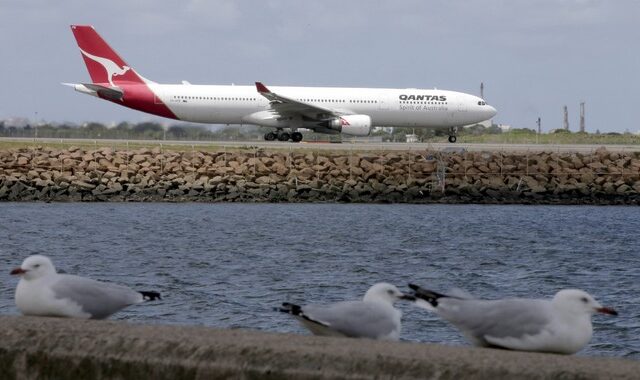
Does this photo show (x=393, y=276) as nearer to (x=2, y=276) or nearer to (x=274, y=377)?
(x=2, y=276)

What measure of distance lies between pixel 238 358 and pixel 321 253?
2505 cm

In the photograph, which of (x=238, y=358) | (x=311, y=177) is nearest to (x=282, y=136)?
(x=311, y=177)

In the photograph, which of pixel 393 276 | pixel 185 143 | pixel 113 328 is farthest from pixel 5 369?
pixel 185 143

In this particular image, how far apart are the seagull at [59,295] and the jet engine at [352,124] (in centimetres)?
4907

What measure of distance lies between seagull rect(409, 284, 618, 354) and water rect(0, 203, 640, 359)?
31.6ft

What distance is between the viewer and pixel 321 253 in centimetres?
2980

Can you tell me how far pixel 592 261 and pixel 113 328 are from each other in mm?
25107

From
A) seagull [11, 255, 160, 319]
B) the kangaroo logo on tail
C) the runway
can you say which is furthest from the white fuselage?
seagull [11, 255, 160, 319]

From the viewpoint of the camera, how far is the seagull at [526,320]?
5.42 metres

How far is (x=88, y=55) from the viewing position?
59406 mm

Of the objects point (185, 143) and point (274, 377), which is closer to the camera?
point (274, 377)

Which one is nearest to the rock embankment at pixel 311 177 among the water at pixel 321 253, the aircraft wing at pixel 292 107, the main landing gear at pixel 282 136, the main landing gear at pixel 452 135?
the water at pixel 321 253

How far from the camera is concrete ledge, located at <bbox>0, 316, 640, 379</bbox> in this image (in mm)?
4562

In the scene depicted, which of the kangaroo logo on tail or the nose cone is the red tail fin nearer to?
the kangaroo logo on tail
